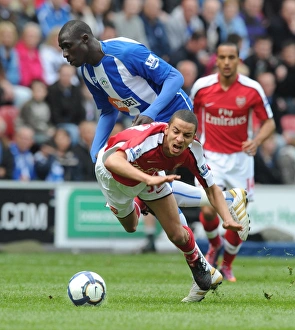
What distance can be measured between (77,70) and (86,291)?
11522 millimetres

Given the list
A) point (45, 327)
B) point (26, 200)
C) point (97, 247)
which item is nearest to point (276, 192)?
point (97, 247)

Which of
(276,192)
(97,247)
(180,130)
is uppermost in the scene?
(180,130)

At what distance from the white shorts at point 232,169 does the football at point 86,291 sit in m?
4.17

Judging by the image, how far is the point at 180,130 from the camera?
7.28 m

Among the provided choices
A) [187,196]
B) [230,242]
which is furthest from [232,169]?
[187,196]

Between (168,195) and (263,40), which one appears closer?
(168,195)

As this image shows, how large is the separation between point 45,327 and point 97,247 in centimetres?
1001

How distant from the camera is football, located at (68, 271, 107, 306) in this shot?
293 inches

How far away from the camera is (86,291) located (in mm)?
7449

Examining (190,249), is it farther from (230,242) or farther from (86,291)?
(230,242)

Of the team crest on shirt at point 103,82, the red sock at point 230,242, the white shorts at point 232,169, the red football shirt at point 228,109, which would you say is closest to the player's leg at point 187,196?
the team crest on shirt at point 103,82

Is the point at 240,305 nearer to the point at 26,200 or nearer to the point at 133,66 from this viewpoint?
the point at 133,66

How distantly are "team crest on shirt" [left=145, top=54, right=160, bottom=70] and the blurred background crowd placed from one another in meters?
7.72

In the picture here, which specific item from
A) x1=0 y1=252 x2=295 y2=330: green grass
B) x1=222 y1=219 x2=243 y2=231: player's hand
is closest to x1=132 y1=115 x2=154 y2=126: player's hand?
x1=222 y1=219 x2=243 y2=231: player's hand
